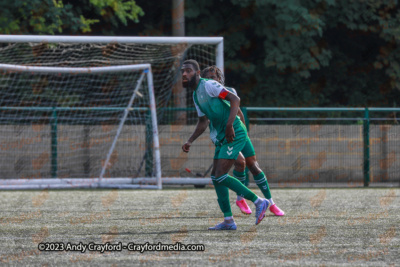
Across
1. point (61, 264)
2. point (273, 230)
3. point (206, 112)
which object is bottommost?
point (273, 230)

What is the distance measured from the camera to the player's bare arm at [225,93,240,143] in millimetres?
6922

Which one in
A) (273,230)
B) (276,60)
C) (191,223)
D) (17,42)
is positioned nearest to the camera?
(273,230)

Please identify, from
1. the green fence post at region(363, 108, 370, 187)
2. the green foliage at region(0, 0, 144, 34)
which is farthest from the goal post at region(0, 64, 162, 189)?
the green fence post at region(363, 108, 370, 187)

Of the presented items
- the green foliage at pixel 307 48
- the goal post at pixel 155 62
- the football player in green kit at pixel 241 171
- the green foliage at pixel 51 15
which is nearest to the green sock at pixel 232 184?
the football player in green kit at pixel 241 171

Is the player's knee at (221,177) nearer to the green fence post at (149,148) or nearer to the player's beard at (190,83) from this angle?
the player's beard at (190,83)

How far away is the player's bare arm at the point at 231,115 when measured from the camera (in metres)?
6.92

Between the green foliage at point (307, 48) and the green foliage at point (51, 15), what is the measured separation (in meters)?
2.32

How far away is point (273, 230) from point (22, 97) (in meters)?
11.4

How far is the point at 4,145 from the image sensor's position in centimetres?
1575

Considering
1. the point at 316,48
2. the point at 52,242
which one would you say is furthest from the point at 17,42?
the point at 316,48

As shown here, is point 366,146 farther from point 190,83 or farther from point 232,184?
point 190,83

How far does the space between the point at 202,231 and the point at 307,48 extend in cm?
1509

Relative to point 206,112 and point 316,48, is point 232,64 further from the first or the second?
point 206,112

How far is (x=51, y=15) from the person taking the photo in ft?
63.5
